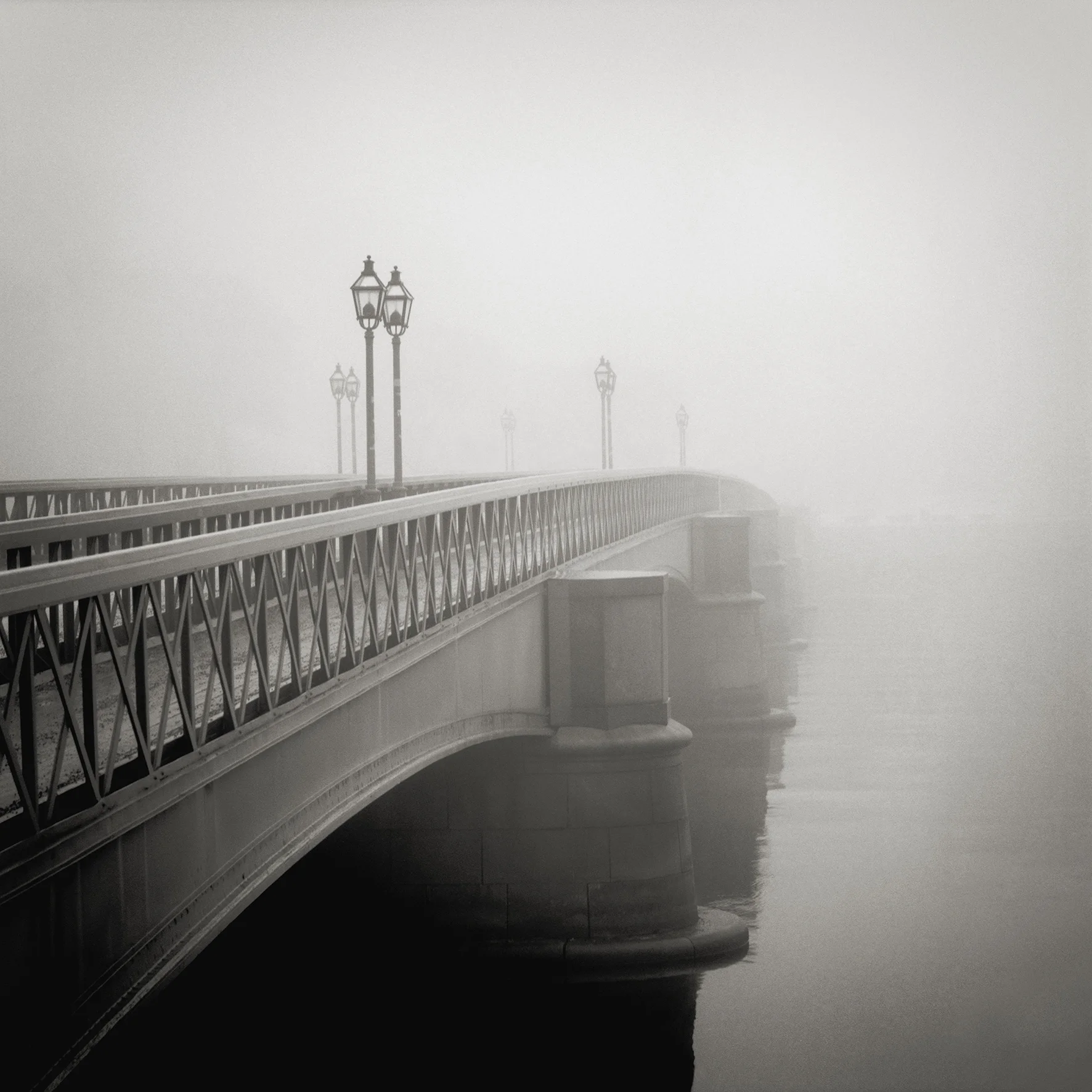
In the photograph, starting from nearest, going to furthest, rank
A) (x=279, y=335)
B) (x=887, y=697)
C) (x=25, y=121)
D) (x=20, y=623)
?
(x=20, y=623) < (x=887, y=697) < (x=25, y=121) < (x=279, y=335)

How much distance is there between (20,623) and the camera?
185 inches

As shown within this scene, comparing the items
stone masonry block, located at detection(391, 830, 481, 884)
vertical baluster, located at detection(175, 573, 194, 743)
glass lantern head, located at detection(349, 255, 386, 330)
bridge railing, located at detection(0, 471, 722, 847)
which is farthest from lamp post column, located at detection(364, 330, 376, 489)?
vertical baluster, located at detection(175, 573, 194, 743)

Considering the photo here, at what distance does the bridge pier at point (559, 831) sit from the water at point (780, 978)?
1.28 ft

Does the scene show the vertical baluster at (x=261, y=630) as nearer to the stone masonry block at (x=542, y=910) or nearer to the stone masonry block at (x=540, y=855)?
the stone masonry block at (x=540, y=855)

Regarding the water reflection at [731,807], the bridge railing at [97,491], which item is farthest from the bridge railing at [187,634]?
the water reflection at [731,807]

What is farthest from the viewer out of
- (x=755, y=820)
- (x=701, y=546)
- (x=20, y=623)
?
(x=701, y=546)

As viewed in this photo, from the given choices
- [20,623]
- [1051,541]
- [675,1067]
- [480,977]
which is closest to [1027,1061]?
[675,1067]

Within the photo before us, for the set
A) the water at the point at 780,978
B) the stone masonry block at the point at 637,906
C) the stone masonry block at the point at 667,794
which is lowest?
the water at the point at 780,978

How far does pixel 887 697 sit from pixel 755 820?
13.9m

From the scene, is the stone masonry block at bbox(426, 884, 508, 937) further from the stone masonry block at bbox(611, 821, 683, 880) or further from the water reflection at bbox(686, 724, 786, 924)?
the water reflection at bbox(686, 724, 786, 924)

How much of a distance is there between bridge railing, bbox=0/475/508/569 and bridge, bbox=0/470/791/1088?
0.04 meters

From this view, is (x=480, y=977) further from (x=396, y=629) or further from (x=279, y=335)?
(x=279, y=335)

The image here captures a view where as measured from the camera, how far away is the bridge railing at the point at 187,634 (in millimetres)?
4723

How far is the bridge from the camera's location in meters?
4.92
